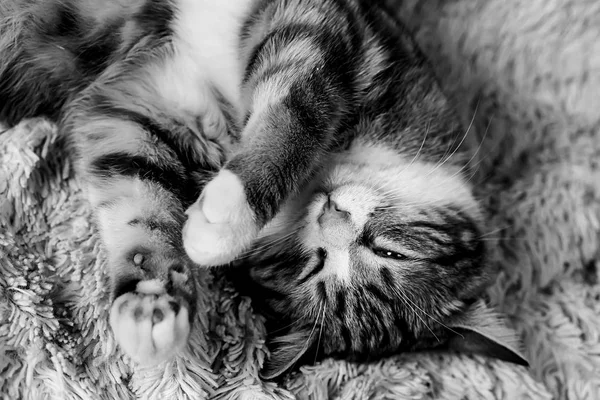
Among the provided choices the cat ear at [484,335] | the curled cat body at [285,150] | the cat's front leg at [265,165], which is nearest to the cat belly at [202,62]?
the curled cat body at [285,150]

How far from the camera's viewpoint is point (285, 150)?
2.93 feet

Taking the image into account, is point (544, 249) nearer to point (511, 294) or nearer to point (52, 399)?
point (511, 294)

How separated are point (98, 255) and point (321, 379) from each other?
0.48m

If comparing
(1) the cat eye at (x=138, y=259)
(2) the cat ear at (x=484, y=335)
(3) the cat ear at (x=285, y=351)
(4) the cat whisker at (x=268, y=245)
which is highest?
(2) the cat ear at (x=484, y=335)

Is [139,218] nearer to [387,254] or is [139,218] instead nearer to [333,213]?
[333,213]

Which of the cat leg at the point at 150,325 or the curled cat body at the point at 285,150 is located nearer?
the cat leg at the point at 150,325

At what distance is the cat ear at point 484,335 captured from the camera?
3.32 feet

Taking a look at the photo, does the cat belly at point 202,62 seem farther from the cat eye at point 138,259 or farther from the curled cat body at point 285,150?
the cat eye at point 138,259

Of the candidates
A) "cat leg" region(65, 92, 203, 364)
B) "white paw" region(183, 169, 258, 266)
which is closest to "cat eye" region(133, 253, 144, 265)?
"cat leg" region(65, 92, 203, 364)

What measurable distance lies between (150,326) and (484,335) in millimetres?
618

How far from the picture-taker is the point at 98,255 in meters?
1.00

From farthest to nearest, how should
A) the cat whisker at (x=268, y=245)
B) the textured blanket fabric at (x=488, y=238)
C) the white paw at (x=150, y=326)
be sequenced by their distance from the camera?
the cat whisker at (x=268, y=245)
the textured blanket fabric at (x=488, y=238)
the white paw at (x=150, y=326)

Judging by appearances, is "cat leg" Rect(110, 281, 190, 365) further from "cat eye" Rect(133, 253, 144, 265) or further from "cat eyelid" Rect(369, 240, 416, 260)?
"cat eyelid" Rect(369, 240, 416, 260)

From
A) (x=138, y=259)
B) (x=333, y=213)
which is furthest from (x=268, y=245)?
(x=138, y=259)
